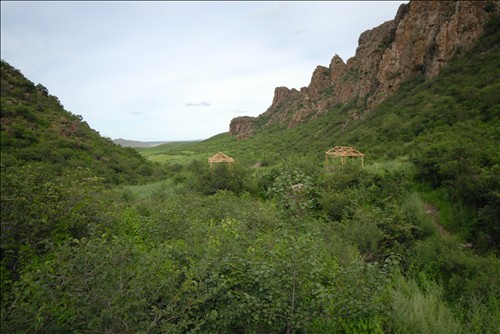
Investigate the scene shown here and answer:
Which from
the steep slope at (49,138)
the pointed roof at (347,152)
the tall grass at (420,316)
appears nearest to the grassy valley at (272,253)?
the tall grass at (420,316)

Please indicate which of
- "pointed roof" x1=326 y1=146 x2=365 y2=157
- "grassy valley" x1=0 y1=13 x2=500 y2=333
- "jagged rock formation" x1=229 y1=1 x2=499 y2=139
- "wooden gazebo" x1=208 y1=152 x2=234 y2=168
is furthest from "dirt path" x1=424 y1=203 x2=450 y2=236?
"jagged rock formation" x1=229 y1=1 x2=499 y2=139

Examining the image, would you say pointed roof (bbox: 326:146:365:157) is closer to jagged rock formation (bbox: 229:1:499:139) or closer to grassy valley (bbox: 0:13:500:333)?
grassy valley (bbox: 0:13:500:333)

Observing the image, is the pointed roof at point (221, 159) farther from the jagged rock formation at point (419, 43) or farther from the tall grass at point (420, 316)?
the jagged rock formation at point (419, 43)

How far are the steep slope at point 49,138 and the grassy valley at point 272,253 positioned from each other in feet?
27.6

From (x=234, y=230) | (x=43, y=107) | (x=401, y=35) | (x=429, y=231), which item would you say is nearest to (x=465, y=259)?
(x=429, y=231)

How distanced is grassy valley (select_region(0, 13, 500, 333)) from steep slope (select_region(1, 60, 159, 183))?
8402 mm

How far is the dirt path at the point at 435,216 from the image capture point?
7845 millimetres

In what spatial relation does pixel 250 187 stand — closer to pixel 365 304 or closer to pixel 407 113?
pixel 365 304

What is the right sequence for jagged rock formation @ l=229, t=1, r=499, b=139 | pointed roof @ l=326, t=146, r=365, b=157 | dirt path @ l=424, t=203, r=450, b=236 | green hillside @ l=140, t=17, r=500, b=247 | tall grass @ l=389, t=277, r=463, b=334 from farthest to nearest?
jagged rock formation @ l=229, t=1, r=499, b=139
pointed roof @ l=326, t=146, r=365, b=157
dirt path @ l=424, t=203, r=450, b=236
green hillside @ l=140, t=17, r=500, b=247
tall grass @ l=389, t=277, r=463, b=334

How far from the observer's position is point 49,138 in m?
20.4

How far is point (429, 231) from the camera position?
7.70 m

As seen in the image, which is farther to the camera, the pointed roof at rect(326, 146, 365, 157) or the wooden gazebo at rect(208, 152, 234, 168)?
the wooden gazebo at rect(208, 152, 234, 168)

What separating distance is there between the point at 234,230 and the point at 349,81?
178 feet

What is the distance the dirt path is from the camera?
785 centimetres
